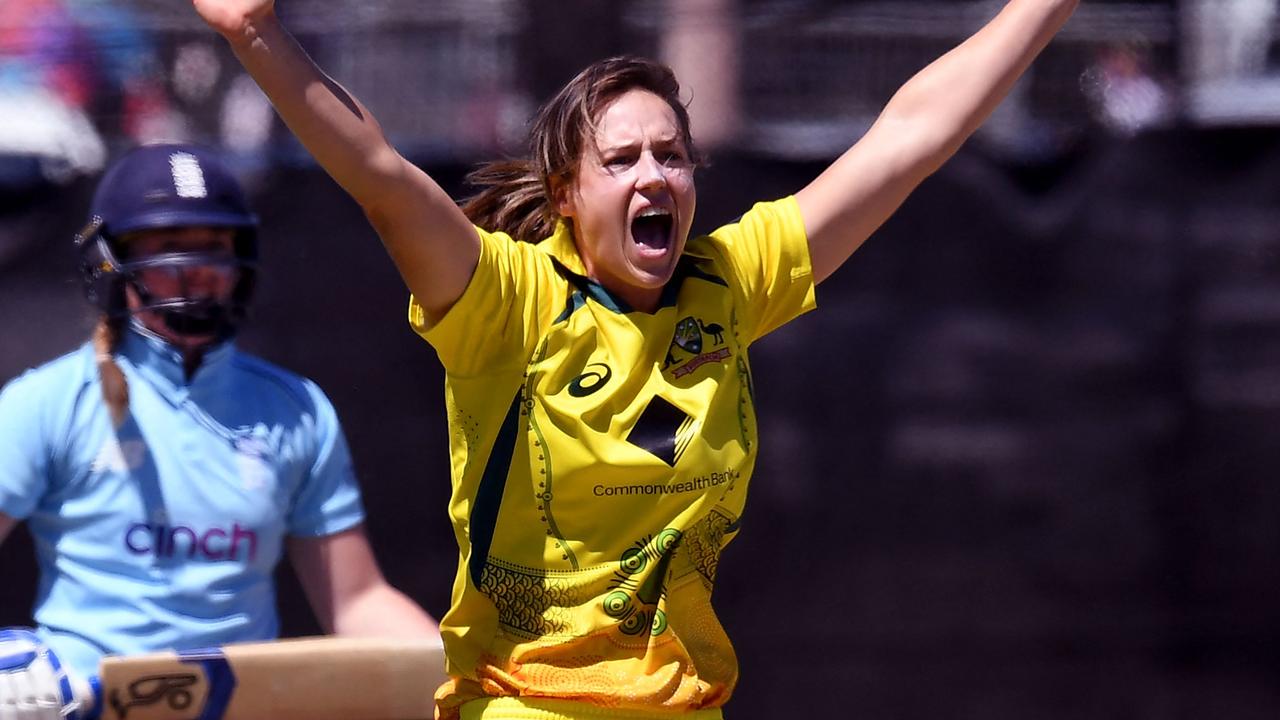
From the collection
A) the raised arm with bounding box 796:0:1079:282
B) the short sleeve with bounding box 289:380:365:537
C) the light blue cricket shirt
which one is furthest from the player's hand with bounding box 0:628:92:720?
the raised arm with bounding box 796:0:1079:282

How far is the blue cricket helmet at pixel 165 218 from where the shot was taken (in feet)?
10.6

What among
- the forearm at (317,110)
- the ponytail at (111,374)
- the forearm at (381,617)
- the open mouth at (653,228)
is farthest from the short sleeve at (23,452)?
the open mouth at (653,228)

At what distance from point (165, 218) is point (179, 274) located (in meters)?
0.11

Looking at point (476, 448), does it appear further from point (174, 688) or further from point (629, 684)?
point (174, 688)

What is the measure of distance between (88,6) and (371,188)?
7.74 feet

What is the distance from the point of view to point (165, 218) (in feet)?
10.6

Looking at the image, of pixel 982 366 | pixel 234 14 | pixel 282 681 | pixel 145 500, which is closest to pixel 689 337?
pixel 234 14

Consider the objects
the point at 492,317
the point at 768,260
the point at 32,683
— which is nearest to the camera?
the point at 492,317

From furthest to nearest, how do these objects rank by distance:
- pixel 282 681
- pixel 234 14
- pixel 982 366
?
1. pixel 982 366
2. pixel 282 681
3. pixel 234 14

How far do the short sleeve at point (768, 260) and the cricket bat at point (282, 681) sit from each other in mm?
961

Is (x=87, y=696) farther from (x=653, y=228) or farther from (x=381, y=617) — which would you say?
(x=653, y=228)

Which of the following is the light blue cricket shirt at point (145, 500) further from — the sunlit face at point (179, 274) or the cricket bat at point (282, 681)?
the cricket bat at point (282, 681)

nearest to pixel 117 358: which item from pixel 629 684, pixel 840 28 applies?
pixel 629 684

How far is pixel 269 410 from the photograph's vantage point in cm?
331
